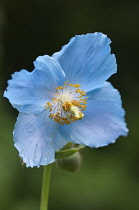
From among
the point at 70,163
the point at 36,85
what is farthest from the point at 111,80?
the point at 36,85

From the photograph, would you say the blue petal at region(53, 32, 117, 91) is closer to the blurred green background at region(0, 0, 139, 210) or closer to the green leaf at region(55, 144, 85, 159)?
the green leaf at region(55, 144, 85, 159)

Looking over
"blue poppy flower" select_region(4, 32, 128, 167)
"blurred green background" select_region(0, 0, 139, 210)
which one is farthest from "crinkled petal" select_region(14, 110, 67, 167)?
"blurred green background" select_region(0, 0, 139, 210)

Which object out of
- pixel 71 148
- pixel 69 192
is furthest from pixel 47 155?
pixel 69 192

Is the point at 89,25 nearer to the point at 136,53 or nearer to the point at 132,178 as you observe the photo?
the point at 136,53

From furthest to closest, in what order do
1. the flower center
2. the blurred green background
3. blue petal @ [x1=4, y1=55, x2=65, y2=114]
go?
the blurred green background < the flower center < blue petal @ [x1=4, y1=55, x2=65, y2=114]

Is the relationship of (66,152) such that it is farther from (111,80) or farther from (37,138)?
(111,80)

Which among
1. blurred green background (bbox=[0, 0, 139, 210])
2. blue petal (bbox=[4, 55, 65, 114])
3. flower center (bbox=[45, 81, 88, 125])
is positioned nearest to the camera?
blue petal (bbox=[4, 55, 65, 114])
